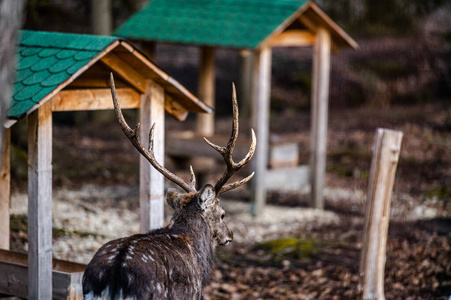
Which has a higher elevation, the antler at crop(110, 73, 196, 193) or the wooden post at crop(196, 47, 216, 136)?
the wooden post at crop(196, 47, 216, 136)

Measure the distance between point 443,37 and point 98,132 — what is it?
Result: 11.6 m

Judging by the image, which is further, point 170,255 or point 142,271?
point 170,255

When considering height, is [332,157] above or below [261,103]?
below

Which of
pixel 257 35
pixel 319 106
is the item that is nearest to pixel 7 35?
pixel 257 35

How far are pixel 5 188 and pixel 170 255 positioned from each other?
1.98 m

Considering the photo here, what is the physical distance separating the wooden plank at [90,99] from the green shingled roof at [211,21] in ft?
11.2

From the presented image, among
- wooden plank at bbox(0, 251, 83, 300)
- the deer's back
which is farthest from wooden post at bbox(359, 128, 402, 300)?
wooden plank at bbox(0, 251, 83, 300)

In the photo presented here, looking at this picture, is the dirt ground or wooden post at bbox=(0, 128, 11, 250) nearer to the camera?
wooden post at bbox=(0, 128, 11, 250)

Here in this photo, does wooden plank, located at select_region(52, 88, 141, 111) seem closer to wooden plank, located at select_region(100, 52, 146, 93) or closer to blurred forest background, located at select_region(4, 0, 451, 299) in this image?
wooden plank, located at select_region(100, 52, 146, 93)

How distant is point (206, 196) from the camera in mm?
4918

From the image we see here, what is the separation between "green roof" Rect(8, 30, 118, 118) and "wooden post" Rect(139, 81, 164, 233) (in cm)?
79

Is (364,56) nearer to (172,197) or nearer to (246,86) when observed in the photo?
(246,86)

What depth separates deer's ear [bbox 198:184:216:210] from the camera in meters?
4.86

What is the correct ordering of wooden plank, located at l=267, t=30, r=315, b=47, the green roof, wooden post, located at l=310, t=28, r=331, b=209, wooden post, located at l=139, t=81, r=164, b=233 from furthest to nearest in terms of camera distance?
wooden post, located at l=310, t=28, r=331, b=209 < wooden plank, located at l=267, t=30, r=315, b=47 < wooden post, located at l=139, t=81, r=164, b=233 < the green roof
